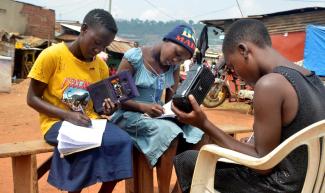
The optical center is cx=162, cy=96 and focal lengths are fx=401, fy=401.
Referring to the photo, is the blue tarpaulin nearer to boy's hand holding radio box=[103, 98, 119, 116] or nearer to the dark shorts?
boy's hand holding radio box=[103, 98, 119, 116]

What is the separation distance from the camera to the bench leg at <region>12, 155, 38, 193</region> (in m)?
2.81

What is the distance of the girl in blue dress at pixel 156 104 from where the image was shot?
304cm

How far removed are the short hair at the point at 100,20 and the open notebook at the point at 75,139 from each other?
0.76m

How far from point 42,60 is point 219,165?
1.45 m

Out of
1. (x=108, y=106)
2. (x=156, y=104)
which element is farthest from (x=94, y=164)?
(x=156, y=104)

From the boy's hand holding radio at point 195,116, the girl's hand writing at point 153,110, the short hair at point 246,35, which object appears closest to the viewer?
the short hair at point 246,35

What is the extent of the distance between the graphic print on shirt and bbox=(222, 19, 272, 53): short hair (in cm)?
121

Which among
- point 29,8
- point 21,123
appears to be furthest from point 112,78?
point 29,8

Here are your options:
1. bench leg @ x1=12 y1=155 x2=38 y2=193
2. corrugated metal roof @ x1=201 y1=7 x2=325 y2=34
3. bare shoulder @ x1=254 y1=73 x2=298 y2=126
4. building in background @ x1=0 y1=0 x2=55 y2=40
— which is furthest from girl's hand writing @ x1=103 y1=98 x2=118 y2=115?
building in background @ x1=0 y1=0 x2=55 y2=40

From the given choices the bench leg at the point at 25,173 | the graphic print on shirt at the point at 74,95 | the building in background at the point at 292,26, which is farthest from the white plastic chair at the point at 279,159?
the building in background at the point at 292,26

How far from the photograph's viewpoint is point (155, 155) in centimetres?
303

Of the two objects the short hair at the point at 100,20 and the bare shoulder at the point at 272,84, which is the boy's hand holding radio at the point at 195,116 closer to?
the bare shoulder at the point at 272,84

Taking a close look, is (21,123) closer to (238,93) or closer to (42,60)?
(42,60)

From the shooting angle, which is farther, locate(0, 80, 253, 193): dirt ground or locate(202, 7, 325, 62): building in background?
locate(202, 7, 325, 62): building in background
